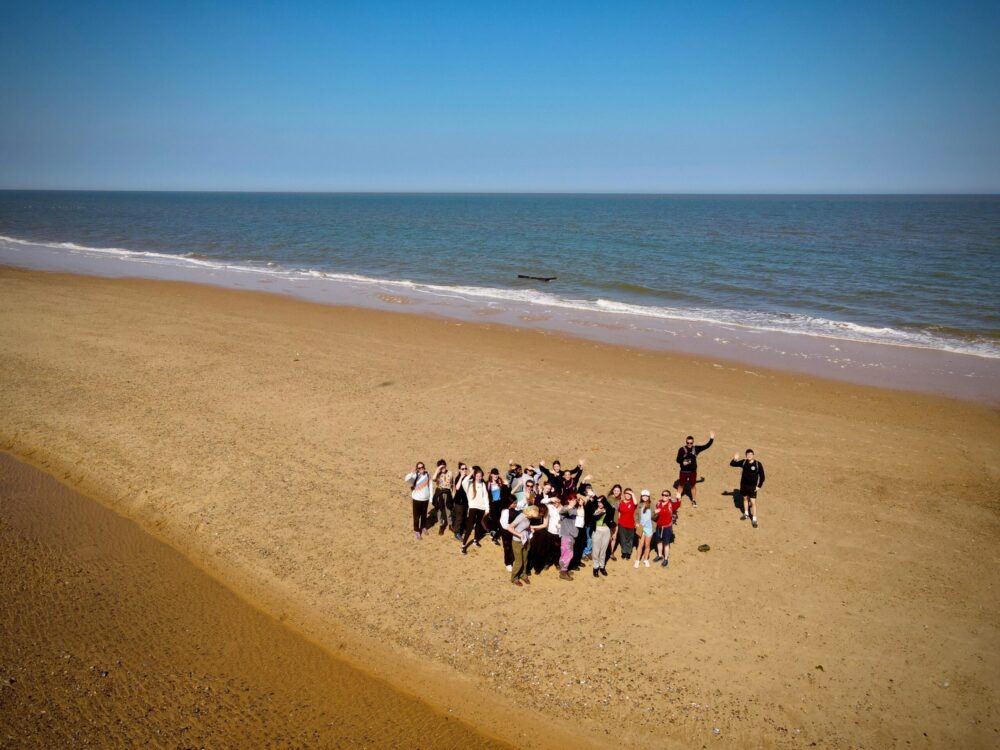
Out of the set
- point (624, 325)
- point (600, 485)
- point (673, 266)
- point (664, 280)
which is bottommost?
point (600, 485)

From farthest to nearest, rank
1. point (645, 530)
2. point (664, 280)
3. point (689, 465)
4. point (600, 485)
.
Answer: point (664, 280)
point (600, 485)
point (689, 465)
point (645, 530)

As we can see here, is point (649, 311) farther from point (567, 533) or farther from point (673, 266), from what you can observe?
point (567, 533)

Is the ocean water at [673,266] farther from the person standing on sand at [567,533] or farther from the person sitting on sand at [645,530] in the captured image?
the person standing on sand at [567,533]

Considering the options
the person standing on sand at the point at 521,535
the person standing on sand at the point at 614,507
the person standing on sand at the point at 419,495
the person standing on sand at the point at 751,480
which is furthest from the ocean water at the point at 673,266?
the person standing on sand at the point at 521,535

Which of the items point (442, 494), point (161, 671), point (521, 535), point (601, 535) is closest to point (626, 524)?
point (601, 535)

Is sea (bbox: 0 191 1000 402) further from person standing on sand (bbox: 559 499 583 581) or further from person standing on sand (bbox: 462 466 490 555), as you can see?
person standing on sand (bbox: 462 466 490 555)

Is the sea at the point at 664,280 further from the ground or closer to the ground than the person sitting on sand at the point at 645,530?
further from the ground
